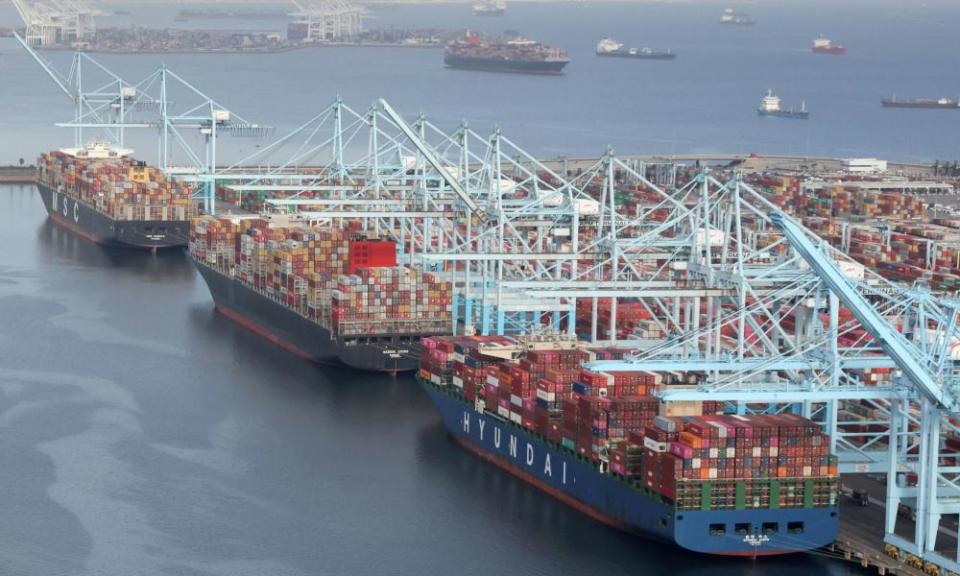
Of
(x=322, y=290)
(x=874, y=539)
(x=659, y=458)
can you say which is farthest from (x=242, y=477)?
(x=874, y=539)

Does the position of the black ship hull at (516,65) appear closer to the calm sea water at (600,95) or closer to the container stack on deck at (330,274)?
the calm sea water at (600,95)

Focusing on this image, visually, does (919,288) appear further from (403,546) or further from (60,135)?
(60,135)

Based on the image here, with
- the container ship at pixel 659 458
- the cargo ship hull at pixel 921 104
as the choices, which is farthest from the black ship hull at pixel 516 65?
the container ship at pixel 659 458

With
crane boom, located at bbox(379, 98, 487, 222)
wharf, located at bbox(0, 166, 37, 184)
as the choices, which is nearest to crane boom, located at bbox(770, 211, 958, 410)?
crane boom, located at bbox(379, 98, 487, 222)

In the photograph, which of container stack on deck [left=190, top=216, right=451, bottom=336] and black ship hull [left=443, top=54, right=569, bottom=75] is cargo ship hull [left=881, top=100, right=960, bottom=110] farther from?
container stack on deck [left=190, top=216, right=451, bottom=336]

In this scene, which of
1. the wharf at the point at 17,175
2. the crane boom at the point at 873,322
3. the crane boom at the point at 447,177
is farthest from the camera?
the wharf at the point at 17,175

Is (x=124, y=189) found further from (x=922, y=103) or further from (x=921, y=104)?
(x=921, y=104)

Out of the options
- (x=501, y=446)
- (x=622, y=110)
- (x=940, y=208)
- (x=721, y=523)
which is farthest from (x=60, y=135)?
(x=721, y=523)

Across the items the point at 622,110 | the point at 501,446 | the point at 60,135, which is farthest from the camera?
the point at 622,110
